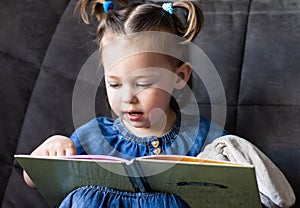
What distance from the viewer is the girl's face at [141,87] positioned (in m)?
1.30

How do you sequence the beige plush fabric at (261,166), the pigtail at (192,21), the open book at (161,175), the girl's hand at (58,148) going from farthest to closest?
the pigtail at (192,21), the girl's hand at (58,148), the beige plush fabric at (261,166), the open book at (161,175)

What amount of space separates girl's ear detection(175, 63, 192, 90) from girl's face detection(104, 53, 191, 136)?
1cm

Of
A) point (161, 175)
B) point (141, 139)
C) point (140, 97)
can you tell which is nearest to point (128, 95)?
point (140, 97)

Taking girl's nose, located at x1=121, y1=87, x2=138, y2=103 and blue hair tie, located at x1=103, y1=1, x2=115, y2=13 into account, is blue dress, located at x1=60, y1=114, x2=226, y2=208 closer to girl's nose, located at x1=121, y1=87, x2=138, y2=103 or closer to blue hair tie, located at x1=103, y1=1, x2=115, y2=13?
girl's nose, located at x1=121, y1=87, x2=138, y2=103

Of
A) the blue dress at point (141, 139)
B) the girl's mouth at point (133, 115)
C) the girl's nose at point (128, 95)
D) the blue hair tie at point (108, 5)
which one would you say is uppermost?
the blue hair tie at point (108, 5)

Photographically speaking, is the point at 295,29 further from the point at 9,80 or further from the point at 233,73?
the point at 9,80

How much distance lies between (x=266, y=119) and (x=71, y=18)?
61cm

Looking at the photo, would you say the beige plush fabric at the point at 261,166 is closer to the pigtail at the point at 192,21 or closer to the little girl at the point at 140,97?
the little girl at the point at 140,97

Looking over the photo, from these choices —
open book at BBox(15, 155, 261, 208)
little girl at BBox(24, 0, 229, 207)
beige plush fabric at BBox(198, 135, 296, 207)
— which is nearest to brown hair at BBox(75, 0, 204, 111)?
little girl at BBox(24, 0, 229, 207)

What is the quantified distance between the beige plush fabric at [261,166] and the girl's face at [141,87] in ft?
0.57

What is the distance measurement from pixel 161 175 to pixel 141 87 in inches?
11.1

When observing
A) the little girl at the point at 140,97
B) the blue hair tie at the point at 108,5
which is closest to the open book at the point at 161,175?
the little girl at the point at 140,97

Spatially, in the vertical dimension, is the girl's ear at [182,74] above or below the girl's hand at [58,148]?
above

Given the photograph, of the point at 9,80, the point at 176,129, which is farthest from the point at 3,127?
the point at 176,129
